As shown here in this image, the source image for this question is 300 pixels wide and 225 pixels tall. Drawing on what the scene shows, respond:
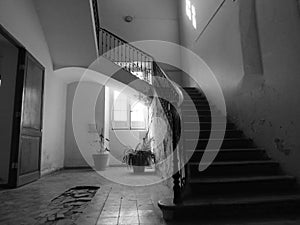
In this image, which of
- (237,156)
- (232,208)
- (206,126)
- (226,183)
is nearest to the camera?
(232,208)

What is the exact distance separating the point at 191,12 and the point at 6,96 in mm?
5082

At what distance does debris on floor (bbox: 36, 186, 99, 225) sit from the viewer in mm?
1981

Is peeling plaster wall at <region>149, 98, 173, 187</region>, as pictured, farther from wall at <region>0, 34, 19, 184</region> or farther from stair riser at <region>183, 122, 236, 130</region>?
wall at <region>0, 34, 19, 184</region>

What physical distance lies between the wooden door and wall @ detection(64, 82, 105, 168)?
2224 mm

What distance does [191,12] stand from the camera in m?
6.46

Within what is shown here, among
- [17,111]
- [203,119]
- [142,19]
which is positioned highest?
[142,19]

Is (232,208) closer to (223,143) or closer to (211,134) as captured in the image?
(223,143)

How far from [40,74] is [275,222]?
14.1 ft

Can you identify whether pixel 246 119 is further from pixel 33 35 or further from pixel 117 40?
pixel 117 40

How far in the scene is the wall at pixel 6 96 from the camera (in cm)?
364

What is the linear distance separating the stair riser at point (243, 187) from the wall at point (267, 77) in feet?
0.73

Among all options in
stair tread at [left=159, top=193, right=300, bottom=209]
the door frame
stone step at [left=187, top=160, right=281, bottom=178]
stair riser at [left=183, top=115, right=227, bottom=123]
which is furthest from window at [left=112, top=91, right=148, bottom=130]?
stair tread at [left=159, top=193, right=300, bottom=209]

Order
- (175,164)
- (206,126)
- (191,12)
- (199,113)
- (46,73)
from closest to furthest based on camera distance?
(175,164) → (206,126) → (199,113) → (46,73) → (191,12)

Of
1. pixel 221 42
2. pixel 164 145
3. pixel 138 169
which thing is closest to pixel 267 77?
pixel 221 42
